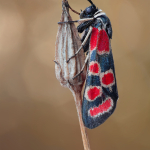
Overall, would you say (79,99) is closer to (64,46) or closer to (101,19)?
(64,46)

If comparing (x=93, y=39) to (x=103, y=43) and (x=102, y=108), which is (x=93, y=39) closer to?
(x=103, y=43)

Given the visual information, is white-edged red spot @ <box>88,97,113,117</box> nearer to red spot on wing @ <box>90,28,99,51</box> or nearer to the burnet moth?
the burnet moth

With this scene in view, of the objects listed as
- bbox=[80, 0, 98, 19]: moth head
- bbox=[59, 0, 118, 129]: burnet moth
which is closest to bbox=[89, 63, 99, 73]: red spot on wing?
bbox=[59, 0, 118, 129]: burnet moth

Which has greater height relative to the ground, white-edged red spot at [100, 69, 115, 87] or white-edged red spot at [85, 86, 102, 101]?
white-edged red spot at [100, 69, 115, 87]

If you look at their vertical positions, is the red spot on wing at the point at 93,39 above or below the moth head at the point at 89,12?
below

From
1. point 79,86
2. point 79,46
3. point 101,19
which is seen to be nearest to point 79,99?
point 79,86

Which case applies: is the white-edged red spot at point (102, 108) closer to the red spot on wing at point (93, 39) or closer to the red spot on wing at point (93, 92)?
the red spot on wing at point (93, 92)

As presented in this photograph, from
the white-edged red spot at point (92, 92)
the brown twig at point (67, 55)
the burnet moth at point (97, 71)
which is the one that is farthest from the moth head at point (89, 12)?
the white-edged red spot at point (92, 92)
